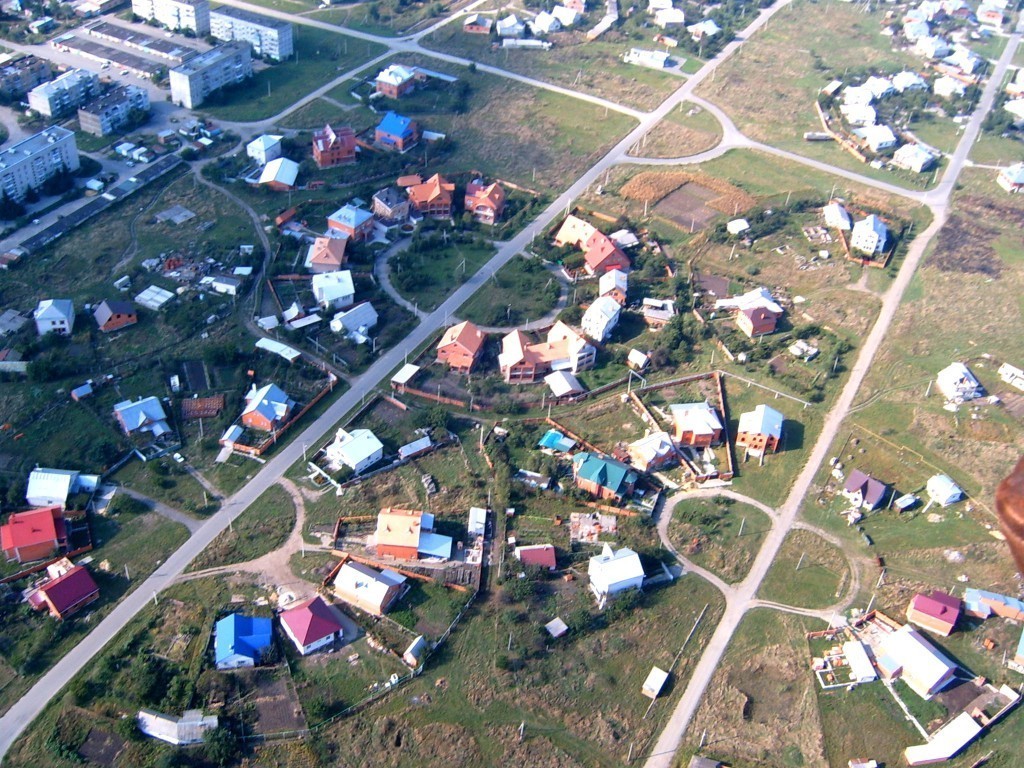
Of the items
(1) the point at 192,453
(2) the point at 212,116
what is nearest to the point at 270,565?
(1) the point at 192,453

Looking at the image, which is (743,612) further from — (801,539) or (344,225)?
(344,225)

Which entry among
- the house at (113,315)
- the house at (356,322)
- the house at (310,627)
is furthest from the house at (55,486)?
the house at (356,322)

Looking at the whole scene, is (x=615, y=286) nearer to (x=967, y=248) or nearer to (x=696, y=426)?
(x=696, y=426)

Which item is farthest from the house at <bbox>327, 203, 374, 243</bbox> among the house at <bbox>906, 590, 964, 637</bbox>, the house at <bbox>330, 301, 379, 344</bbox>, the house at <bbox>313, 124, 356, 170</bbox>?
the house at <bbox>906, 590, 964, 637</bbox>

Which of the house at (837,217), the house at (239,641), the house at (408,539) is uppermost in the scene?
the house at (837,217)

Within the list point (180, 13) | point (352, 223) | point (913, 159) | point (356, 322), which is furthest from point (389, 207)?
point (913, 159)

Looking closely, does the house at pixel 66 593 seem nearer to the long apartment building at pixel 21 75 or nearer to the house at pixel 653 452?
the house at pixel 653 452
